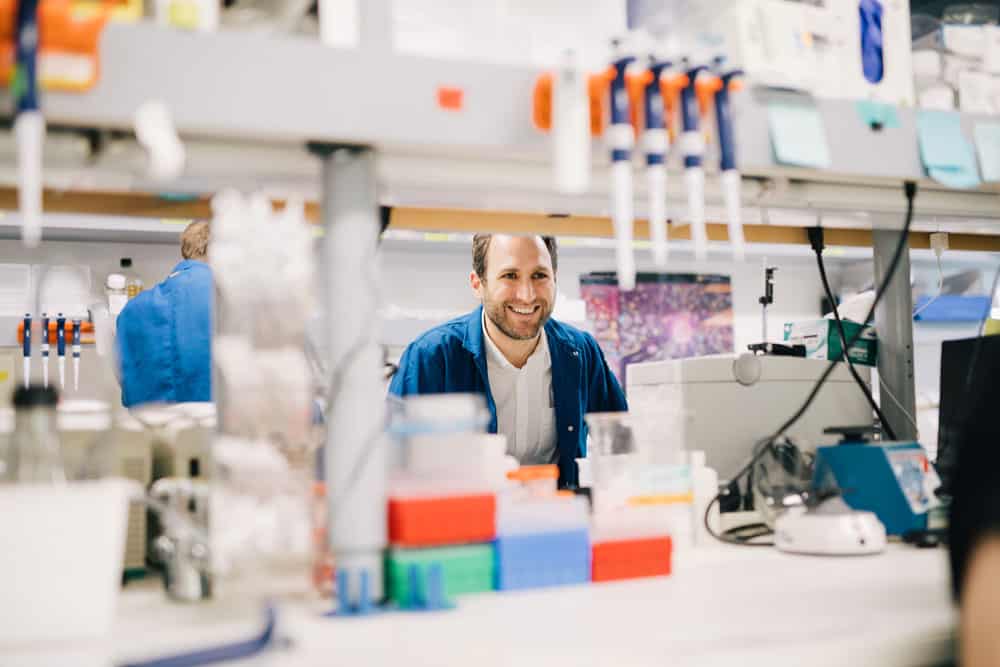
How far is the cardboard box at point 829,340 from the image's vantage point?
5.67 ft

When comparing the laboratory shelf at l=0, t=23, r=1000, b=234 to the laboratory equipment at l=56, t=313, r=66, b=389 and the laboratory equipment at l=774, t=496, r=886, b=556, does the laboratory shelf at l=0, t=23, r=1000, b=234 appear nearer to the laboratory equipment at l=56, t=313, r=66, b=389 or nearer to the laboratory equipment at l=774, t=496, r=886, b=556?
the laboratory equipment at l=774, t=496, r=886, b=556

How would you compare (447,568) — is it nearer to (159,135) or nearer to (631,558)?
(631,558)

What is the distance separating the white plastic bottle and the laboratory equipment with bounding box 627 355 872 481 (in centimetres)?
24

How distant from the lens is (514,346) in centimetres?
255

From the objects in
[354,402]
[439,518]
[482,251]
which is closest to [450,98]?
[354,402]

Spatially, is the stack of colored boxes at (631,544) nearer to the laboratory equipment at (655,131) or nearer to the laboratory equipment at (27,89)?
the laboratory equipment at (655,131)

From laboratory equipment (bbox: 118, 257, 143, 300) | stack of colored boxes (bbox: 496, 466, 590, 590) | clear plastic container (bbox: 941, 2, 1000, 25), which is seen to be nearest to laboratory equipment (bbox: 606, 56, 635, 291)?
stack of colored boxes (bbox: 496, 466, 590, 590)

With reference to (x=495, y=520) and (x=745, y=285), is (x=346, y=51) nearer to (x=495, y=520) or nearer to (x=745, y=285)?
(x=495, y=520)

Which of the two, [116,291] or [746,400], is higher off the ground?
[116,291]

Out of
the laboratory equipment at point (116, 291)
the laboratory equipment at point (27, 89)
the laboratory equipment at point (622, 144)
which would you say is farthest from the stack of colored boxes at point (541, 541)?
the laboratory equipment at point (116, 291)

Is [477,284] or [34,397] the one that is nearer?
[34,397]

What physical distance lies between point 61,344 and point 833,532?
341cm

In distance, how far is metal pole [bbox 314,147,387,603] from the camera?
2.94ft

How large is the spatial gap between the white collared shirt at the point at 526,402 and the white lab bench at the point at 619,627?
134 centimetres
